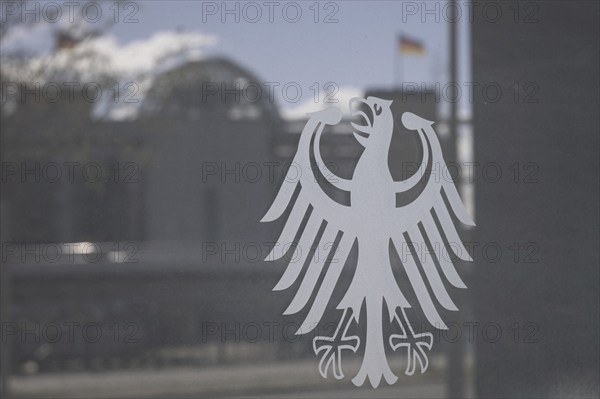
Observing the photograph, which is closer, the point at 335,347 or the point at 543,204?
A: the point at 335,347

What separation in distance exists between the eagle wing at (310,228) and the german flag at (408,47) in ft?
1.33

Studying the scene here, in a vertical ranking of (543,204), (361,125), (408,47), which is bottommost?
(543,204)

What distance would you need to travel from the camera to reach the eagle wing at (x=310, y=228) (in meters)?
3.91

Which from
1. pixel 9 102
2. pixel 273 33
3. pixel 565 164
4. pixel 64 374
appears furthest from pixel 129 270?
pixel 565 164

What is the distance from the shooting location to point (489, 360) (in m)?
4.09

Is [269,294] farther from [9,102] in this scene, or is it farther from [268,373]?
[9,102]

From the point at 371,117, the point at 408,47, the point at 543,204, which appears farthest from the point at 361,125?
the point at 543,204

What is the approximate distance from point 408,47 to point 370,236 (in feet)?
2.69

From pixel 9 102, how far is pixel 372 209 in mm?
1560

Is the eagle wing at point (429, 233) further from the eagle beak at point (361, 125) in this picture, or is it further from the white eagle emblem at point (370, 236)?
the eagle beak at point (361, 125)

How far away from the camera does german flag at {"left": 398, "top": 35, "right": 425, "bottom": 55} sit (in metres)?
4.02

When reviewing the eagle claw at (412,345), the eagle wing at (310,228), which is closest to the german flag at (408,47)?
the eagle wing at (310,228)

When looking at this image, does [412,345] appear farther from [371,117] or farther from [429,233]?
[371,117]

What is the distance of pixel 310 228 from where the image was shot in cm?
393
